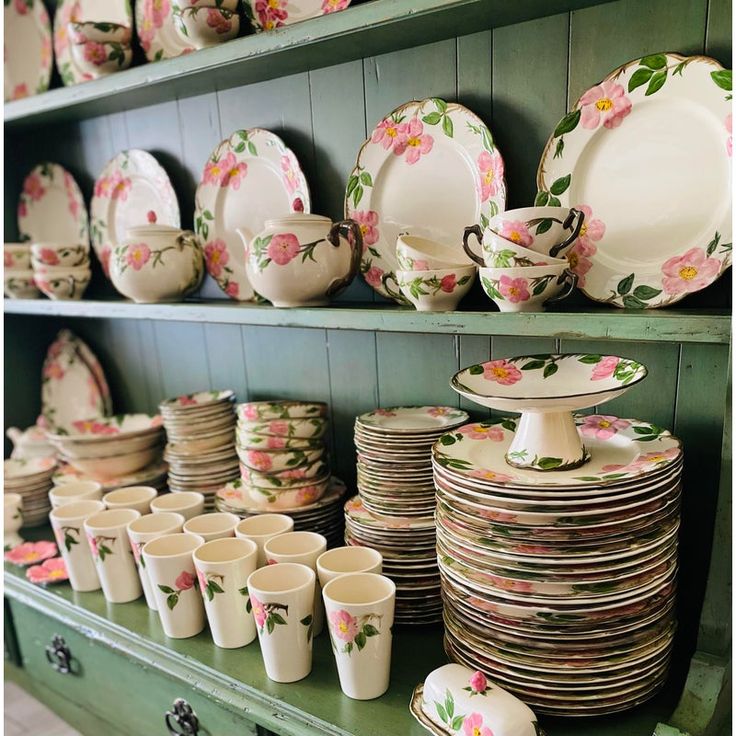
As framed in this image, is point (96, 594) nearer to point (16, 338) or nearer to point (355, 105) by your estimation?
point (16, 338)

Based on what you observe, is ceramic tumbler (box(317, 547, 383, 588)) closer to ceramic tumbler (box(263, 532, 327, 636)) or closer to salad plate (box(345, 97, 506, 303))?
ceramic tumbler (box(263, 532, 327, 636))

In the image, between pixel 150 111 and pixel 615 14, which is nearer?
pixel 615 14

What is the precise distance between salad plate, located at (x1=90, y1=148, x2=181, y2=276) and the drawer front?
820 millimetres

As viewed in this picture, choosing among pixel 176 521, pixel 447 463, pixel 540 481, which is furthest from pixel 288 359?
pixel 540 481

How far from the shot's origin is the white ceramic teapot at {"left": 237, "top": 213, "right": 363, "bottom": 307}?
3.46 feet

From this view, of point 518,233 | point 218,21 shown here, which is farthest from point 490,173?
point 218,21

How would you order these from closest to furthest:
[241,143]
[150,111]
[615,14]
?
[615,14]
[241,143]
[150,111]

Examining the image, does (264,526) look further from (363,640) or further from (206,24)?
(206,24)

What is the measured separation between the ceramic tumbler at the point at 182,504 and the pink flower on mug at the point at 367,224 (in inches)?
23.3

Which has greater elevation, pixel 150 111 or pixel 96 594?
pixel 150 111

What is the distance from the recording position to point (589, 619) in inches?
32.2

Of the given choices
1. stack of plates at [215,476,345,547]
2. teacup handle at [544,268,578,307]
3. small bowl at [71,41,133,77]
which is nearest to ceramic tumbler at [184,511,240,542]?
stack of plates at [215,476,345,547]

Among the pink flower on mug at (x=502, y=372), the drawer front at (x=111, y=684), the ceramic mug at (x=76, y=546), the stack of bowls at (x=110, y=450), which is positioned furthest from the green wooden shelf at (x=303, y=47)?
the drawer front at (x=111, y=684)

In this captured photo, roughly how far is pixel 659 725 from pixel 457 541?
1.01 ft
